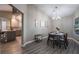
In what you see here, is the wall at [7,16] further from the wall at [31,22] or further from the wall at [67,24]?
the wall at [67,24]

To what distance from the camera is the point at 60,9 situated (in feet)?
21.8

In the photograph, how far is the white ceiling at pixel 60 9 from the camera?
631 cm

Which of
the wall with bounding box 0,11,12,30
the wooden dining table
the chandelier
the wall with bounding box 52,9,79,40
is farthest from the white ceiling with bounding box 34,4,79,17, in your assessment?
the wall with bounding box 0,11,12,30

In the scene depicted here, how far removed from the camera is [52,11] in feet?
21.5

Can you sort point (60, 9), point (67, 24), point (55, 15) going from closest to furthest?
point (67, 24), point (60, 9), point (55, 15)

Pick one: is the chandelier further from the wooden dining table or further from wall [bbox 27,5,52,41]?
the wooden dining table

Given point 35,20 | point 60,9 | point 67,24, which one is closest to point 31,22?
point 35,20

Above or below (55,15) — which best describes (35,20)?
below

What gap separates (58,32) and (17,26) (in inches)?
232

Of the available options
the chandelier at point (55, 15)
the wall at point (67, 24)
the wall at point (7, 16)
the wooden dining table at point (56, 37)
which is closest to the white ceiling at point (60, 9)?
the chandelier at point (55, 15)

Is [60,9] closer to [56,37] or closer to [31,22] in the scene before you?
[56,37]

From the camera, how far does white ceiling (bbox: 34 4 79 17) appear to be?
631 centimetres
